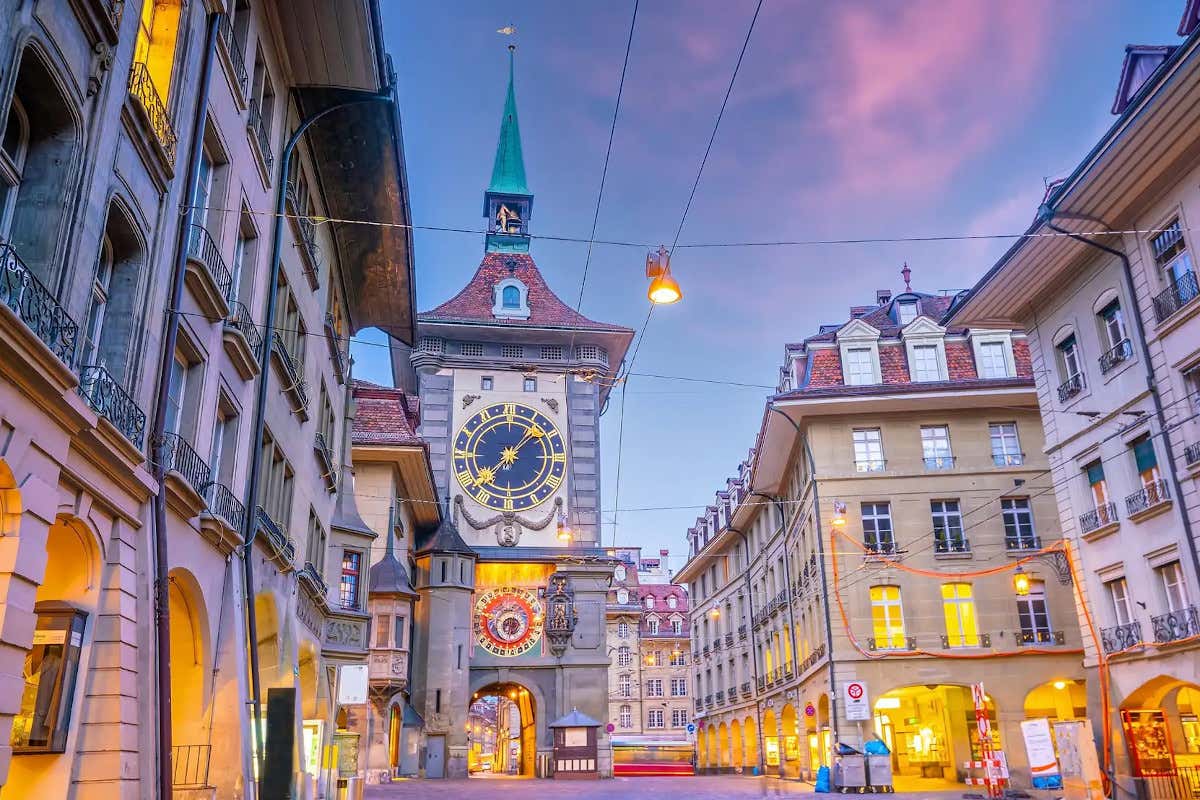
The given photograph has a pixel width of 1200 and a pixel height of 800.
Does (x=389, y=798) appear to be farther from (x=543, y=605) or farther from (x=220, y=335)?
(x=543, y=605)

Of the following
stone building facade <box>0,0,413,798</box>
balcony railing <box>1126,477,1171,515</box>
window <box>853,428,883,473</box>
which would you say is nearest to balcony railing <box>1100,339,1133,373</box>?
balcony railing <box>1126,477,1171,515</box>

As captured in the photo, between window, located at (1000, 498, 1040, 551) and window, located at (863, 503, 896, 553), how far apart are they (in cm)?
365

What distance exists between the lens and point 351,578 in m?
29.3

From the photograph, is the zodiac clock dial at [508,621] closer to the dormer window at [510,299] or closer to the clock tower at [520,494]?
the clock tower at [520,494]

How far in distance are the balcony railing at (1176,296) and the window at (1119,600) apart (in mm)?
6195

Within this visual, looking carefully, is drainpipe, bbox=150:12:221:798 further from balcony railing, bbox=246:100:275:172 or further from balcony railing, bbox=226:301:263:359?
balcony railing, bbox=246:100:275:172

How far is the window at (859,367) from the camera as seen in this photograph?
117 feet

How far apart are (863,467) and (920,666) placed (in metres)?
6.79

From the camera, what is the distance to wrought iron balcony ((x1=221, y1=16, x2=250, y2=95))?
14.0 metres

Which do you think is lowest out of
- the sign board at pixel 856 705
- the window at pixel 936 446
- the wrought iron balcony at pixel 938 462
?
the sign board at pixel 856 705

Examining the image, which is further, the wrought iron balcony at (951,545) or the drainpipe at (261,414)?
the wrought iron balcony at (951,545)

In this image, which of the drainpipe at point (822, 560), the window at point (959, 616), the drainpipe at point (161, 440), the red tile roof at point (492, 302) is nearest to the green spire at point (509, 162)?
the red tile roof at point (492, 302)

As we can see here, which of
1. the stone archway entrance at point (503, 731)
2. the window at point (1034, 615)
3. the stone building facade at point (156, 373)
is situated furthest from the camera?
the stone archway entrance at point (503, 731)

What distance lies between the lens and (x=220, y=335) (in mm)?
14227
